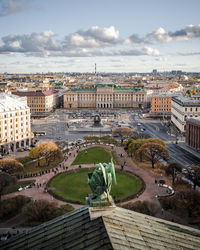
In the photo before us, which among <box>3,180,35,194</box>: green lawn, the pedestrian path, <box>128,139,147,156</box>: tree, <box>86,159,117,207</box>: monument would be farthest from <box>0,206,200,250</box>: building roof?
<box>128,139,147,156</box>: tree

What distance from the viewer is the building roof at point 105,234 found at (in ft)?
44.2

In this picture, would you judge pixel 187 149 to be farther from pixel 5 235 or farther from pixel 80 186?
pixel 5 235

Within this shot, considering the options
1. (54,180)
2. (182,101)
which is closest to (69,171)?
(54,180)

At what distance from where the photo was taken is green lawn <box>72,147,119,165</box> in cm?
7225

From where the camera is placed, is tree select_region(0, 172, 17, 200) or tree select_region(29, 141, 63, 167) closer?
tree select_region(0, 172, 17, 200)

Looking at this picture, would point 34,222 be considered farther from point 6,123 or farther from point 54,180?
point 6,123

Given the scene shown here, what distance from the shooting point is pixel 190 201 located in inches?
1619

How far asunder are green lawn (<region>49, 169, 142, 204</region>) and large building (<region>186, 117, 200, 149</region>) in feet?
108

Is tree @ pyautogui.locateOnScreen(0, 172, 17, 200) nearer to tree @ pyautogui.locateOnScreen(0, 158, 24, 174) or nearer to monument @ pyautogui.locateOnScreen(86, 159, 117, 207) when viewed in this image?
tree @ pyautogui.locateOnScreen(0, 158, 24, 174)

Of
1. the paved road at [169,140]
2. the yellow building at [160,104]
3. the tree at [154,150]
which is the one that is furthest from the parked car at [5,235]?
the yellow building at [160,104]

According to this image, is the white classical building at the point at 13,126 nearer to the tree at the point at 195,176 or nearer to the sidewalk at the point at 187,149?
the sidewalk at the point at 187,149

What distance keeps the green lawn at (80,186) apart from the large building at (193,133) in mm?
32901

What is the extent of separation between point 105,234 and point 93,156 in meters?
63.3

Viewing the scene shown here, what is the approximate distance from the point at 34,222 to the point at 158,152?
35914 millimetres
